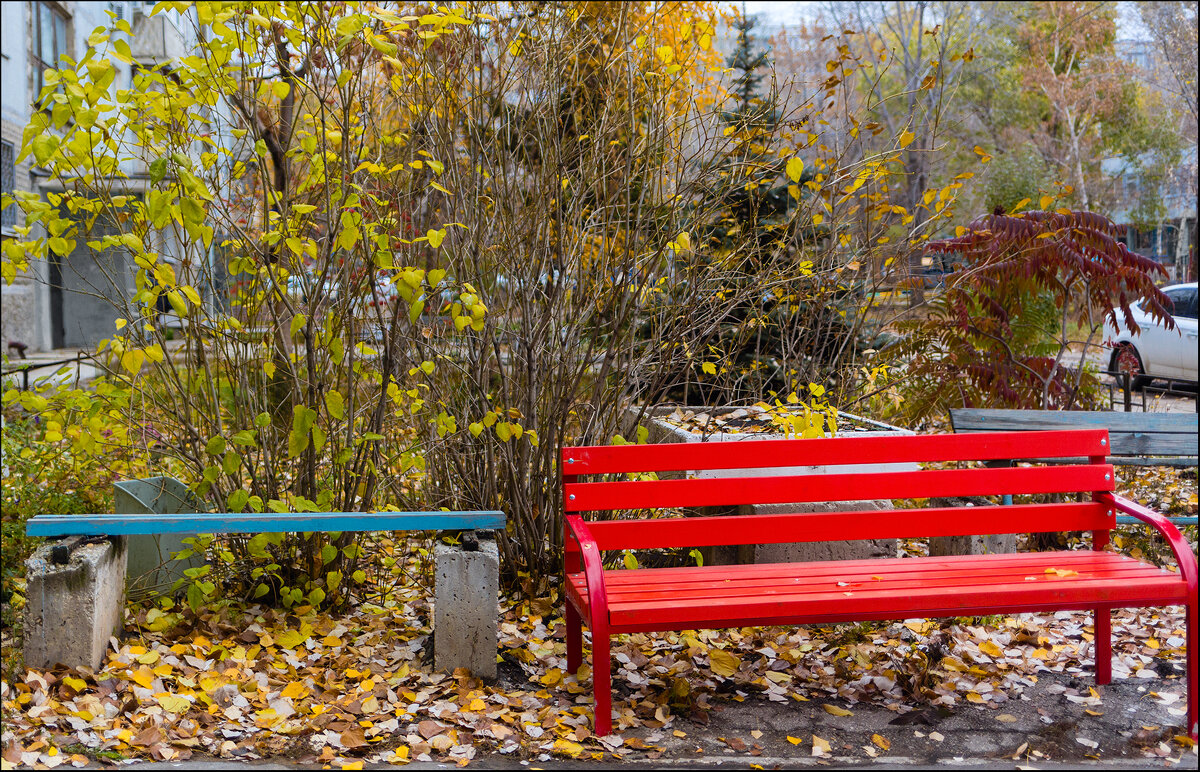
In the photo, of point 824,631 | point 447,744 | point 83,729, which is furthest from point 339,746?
point 824,631

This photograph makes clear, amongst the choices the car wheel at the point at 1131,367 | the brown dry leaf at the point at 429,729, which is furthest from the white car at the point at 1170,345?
the brown dry leaf at the point at 429,729

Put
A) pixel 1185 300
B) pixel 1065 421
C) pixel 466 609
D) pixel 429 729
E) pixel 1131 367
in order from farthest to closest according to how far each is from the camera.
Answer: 1. pixel 1185 300
2. pixel 1131 367
3. pixel 1065 421
4. pixel 466 609
5. pixel 429 729

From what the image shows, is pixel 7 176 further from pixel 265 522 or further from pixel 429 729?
pixel 429 729

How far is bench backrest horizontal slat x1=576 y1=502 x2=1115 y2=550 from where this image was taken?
3441 mm

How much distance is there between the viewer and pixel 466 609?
3396 millimetres

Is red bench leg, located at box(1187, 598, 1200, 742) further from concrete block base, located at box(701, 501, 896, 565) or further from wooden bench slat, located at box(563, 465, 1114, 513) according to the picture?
concrete block base, located at box(701, 501, 896, 565)

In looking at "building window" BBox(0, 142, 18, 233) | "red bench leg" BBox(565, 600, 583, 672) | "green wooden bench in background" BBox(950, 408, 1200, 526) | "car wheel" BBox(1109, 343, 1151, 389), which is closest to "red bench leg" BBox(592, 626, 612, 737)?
"red bench leg" BBox(565, 600, 583, 672)

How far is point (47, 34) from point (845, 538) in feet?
62.8

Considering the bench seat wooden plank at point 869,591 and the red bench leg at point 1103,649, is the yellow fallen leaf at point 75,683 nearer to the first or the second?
the bench seat wooden plank at point 869,591

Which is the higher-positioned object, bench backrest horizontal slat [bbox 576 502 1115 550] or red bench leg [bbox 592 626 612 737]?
bench backrest horizontal slat [bbox 576 502 1115 550]

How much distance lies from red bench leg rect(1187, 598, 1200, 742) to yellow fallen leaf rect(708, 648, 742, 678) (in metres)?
1.47

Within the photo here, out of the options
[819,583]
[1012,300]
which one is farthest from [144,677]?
[1012,300]

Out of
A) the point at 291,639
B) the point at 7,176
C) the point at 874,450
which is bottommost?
the point at 291,639

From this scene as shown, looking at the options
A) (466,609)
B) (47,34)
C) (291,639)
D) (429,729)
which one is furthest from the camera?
(47,34)
